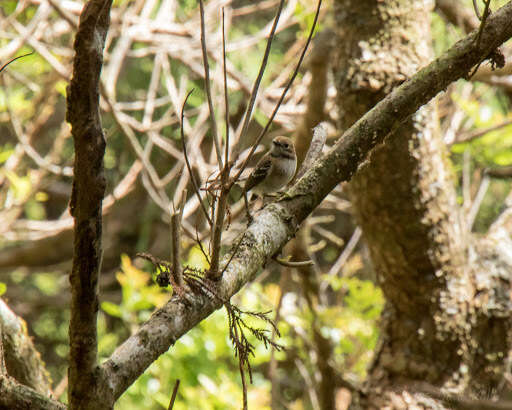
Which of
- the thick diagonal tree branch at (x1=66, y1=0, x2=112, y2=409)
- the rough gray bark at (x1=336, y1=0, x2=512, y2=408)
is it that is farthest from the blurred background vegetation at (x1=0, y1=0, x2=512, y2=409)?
the thick diagonal tree branch at (x1=66, y1=0, x2=112, y2=409)

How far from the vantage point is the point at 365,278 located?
5207mm

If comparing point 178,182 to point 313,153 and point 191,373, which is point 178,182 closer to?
point 191,373

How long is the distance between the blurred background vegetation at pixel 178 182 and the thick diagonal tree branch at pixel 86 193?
64 cm

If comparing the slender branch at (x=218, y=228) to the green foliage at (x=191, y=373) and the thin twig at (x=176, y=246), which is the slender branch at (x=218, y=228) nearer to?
the thin twig at (x=176, y=246)

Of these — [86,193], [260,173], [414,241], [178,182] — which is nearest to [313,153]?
[86,193]

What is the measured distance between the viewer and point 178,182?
391 centimetres

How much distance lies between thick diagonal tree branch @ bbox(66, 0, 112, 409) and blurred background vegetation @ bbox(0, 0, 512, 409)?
0.64m

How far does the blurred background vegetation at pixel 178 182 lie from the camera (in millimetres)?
3061

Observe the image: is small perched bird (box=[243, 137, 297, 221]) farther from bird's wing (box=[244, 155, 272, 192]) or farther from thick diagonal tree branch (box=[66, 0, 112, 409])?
thick diagonal tree branch (box=[66, 0, 112, 409])

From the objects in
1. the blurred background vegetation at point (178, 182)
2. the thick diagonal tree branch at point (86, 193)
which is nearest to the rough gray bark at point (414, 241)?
the blurred background vegetation at point (178, 182)

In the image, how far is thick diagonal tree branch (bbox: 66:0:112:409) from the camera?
76 centimetres

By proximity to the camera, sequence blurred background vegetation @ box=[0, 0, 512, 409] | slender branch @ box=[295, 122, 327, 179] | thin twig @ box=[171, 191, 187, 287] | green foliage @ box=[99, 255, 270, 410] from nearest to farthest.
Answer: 1. thin twig @ box=[171, 191, 187, 287]
2. slender branch @ box=[295, 122, 327, 179]
3. green foliage @ box=[99, 255, 270, 410]
4. blurred background vegetation @ box=[0, 0, 512, 409]

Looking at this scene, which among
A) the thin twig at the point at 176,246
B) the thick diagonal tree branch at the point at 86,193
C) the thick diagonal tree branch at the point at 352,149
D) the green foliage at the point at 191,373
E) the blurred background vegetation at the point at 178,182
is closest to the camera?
the thick diagonal tree branch at the point at 86,193

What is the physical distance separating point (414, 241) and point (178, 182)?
6.15ft
